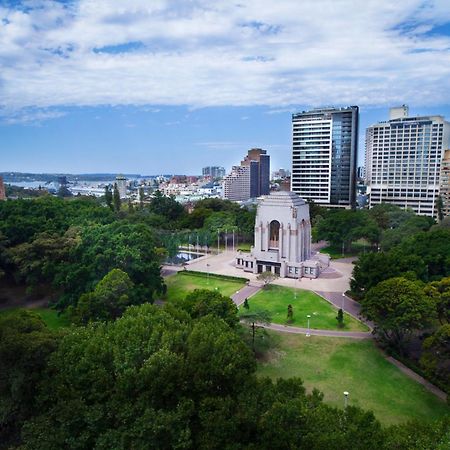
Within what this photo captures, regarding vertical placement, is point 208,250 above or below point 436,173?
below

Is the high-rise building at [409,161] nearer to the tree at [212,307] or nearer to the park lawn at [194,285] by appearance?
the park lawn at [194,285]

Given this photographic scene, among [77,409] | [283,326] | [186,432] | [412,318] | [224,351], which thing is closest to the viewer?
[186,432]

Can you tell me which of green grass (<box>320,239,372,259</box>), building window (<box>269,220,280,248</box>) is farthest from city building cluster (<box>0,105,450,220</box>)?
building window (<box>269,220,280,248</box>)

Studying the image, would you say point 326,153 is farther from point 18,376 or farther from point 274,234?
point 18,376

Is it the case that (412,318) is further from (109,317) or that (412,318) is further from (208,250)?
(208,250)

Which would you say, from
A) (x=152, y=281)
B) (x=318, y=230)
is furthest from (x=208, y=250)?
(x=152, y=281)

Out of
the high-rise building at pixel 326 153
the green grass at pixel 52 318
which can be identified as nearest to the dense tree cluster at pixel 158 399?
the green grass at pixel 52 318

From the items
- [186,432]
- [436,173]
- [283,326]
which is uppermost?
[436,173]

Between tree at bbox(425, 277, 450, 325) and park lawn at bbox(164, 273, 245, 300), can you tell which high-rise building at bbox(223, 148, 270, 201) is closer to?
park lawn at bbox(164, 273, 245, 300)
